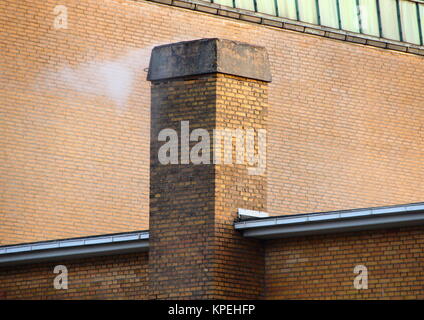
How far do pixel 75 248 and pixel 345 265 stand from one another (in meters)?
4.56

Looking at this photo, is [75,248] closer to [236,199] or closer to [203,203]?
[203,203]

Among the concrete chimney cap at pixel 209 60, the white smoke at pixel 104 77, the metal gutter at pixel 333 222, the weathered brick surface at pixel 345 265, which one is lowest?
the weathered brick surface at pixel 345 265

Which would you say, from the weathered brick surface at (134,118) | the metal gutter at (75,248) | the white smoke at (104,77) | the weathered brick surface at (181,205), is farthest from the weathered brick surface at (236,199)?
the white smoke at (104,77)

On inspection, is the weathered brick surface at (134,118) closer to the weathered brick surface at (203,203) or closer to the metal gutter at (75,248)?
the metal gutter at (75,248)

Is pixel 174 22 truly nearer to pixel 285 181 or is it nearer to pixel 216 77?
pixel 285 181

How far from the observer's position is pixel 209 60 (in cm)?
1595

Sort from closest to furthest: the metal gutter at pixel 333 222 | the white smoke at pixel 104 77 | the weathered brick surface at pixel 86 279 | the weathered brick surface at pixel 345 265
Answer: the metal gutter at pixel 333 222
the weathered brick surface at pixel 345 265
the weathered brick surface at pixel 86 279
the white smoke at pixel 104 77

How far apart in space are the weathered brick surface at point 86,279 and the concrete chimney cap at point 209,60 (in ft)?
9.58

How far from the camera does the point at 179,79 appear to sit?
16.2m

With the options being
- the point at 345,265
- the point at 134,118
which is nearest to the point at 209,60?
the point at 345,265

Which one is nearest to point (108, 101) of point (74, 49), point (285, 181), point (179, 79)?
point (74, 49)

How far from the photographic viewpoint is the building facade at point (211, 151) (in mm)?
15312

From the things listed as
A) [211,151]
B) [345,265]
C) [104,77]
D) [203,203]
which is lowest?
[345,265]
